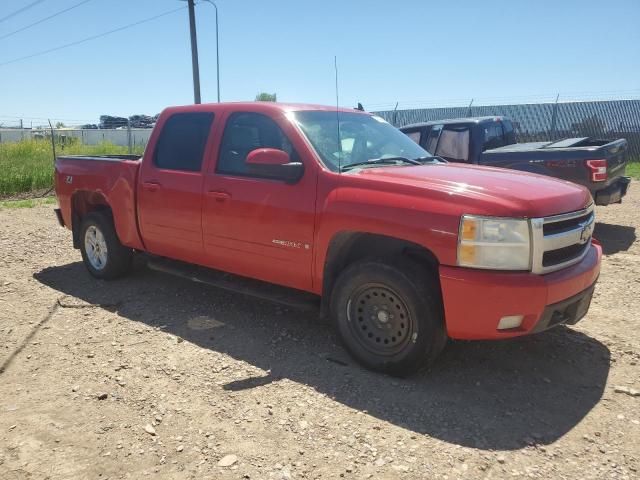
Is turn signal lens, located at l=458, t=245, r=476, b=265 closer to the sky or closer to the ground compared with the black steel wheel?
closer to the sky

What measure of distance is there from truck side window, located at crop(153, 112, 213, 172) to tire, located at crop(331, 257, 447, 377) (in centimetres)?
190

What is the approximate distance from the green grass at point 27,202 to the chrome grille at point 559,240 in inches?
439

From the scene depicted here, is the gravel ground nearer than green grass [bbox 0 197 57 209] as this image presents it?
Yes

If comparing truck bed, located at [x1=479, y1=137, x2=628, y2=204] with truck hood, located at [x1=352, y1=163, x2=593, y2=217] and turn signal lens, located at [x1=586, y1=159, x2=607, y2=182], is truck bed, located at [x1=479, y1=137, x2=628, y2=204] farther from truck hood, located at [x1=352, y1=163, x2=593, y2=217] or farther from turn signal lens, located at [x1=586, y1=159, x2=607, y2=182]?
truck hood, located at [x1=352, y1=163, x2=593, y2=217]

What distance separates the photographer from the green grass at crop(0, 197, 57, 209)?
11411mm

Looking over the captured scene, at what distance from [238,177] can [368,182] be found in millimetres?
1248

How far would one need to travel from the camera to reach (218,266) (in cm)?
467

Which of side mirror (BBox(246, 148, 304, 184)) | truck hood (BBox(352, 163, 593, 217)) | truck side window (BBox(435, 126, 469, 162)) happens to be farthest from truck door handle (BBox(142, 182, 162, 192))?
truck side window (BBox(435, 126, 469, 162))

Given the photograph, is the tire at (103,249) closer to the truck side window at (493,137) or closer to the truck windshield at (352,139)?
the truck windshield at (352,139)

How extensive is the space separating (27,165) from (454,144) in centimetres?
1262

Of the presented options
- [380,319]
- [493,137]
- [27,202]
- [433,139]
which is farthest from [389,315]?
[27,202]

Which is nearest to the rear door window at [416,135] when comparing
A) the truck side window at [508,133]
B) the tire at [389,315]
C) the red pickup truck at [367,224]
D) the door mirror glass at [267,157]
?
the truck side window at [508,133]

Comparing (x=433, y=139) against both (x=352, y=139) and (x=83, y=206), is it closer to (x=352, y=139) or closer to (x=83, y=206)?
(x=352, y=139)

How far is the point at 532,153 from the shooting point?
7.43 m
